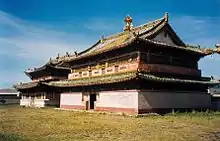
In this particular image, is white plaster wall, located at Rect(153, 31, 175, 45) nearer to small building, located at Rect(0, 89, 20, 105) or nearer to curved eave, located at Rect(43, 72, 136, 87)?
curved eave, located at Rect(43, 72, 136, 87)

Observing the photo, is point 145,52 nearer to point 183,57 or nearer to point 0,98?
point 183,57

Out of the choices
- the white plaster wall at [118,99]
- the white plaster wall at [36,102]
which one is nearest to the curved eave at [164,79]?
the white plaster wall at [118,99]

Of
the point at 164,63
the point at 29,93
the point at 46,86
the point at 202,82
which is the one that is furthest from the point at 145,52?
the point at 29,93

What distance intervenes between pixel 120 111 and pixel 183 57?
926cm

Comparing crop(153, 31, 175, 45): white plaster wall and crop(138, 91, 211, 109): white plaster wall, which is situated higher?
crop(153, 31, 175, 45): white plaster wall

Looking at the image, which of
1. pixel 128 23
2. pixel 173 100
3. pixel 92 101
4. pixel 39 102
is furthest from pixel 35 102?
pixel 173 100

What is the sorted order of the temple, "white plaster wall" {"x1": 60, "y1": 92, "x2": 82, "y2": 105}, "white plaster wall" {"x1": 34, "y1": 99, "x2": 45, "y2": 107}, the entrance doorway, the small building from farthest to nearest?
the small building
"white plaster wall" {"x1": 34, "y1": 99, "x2": 45, "y2": 107}
"white plaster wall" {"x1": 60, "y1": 92, "x2": 82, "y2": 105}
the entrance doorway
the temple

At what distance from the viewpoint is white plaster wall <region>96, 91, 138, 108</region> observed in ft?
73.6

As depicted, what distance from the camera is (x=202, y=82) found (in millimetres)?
26469

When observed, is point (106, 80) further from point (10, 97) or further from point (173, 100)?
point (10, 97)

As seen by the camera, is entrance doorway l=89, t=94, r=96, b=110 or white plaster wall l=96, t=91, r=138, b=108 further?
entrance doorway l=89, t=94, r=96, b=110

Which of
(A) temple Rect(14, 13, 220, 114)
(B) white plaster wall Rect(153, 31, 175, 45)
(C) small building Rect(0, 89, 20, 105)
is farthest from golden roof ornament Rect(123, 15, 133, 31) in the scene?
(C) small building Rect(0, 89, 20, 105)

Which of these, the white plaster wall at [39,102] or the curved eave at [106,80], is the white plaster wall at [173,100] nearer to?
the curved eave at [106,80]

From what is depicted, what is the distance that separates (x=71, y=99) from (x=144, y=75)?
14.9m
